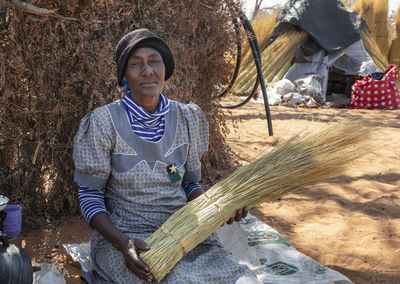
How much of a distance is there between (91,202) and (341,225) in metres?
1.98

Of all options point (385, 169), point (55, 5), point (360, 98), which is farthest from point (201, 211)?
point (360, 98)

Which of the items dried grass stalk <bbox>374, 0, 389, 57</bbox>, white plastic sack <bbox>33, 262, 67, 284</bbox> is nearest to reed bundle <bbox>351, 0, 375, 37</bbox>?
dried grass stalk <bbox>374, 0, 389, 57</bbox>

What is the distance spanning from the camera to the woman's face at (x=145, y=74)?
1.92 metres

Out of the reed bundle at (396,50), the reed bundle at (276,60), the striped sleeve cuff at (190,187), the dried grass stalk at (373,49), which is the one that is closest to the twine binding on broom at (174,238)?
the striped sleeve cuff at (190,187)

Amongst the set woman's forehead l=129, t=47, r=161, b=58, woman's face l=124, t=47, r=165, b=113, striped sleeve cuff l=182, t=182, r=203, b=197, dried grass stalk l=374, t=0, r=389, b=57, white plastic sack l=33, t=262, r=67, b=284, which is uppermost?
dried grass stalk l=374, t=0, r=389, b=57

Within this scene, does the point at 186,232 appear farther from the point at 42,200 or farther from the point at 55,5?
the point at 55,5

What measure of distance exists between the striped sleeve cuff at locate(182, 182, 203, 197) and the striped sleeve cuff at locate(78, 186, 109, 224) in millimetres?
447

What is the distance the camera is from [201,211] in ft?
5.95

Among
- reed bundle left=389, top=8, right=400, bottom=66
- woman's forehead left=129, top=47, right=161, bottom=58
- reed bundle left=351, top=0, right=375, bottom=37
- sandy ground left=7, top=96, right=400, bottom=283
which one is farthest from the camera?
reed bundle left=351, top=0, right=375, bottom=37

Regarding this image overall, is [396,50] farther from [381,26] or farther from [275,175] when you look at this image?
[275,175]

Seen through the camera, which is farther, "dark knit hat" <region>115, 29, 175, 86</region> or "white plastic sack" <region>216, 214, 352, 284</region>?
"white plastic sack" <region>216, 214, 352, 284</region>

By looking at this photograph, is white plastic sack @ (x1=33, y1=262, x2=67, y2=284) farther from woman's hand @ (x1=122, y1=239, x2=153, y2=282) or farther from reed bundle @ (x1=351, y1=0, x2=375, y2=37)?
reed bundle @ (x1=351, y1=0, x2=375, y2=37)

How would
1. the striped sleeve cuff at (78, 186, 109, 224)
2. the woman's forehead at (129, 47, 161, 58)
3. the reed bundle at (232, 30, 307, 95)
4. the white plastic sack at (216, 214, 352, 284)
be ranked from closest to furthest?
1. the striped sleeve cuff at (78, 186, 109, 224)
2. the woman's forehead at (129, 47, 161, 58)
3. the white plastic sack at (216, 214, 352, 284)
4. the reed bundle at (232, 30, 307, 95)

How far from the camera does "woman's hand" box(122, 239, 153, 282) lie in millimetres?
1634
